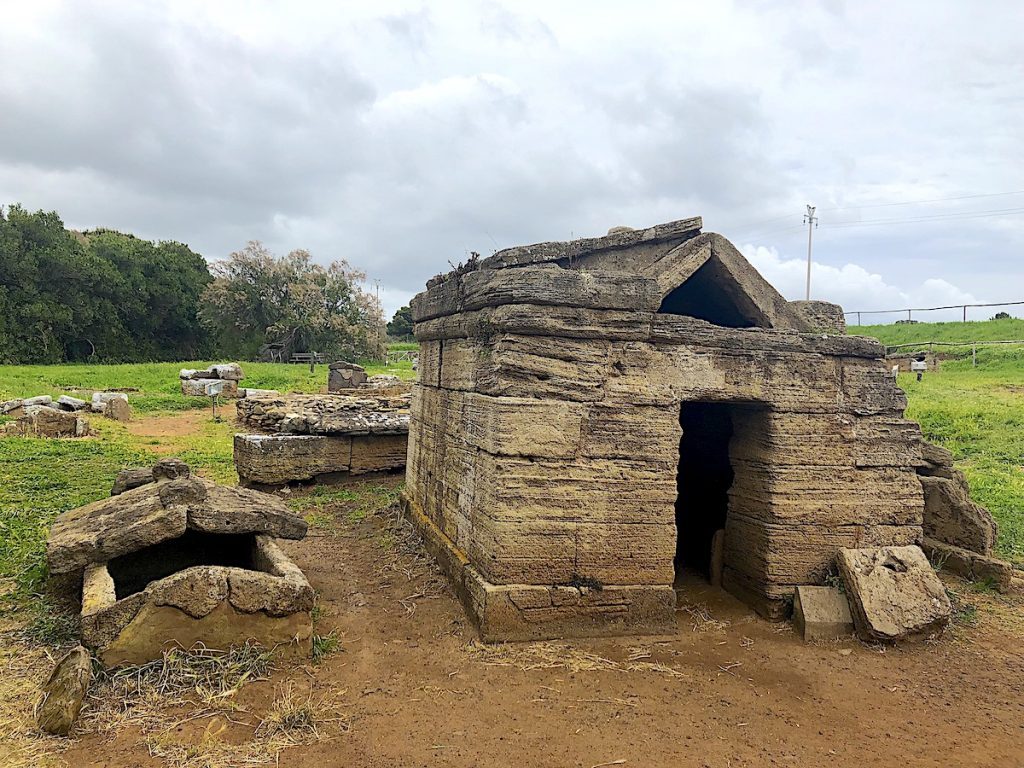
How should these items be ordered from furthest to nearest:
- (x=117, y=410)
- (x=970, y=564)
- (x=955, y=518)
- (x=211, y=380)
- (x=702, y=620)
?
(x=211, y=380)
(x=117, y=410)
(x=955, y=518)
(x=970, y=564)
(x=702, y=620)

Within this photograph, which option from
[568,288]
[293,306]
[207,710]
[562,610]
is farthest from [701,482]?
[293,306]

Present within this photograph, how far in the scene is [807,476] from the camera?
6.33 m

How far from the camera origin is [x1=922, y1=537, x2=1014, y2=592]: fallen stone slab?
23.0 feet

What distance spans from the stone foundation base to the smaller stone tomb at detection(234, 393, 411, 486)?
511 cm

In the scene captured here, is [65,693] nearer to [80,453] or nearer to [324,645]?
[324,645]

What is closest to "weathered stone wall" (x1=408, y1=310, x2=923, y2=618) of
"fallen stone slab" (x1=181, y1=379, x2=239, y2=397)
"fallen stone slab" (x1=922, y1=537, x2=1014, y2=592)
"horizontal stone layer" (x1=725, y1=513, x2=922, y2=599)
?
"horizontal stone layer" (x1=725, y1=513, x2=922, y2=599)

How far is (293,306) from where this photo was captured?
122 ft

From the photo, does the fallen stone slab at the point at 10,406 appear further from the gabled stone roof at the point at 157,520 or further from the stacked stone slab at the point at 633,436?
the stacked stone slab at the point at 633,436

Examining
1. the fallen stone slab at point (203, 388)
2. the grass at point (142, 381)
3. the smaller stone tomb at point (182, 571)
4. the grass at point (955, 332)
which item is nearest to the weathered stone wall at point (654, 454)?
the smaller stone tomb at point (182, 571)

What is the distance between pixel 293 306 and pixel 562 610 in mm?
34475

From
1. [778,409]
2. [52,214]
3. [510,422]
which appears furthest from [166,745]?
[52,214]

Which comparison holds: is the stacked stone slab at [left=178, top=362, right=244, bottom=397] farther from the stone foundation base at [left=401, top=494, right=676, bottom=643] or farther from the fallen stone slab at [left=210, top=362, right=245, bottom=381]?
the stone foundation base at [left=401, top=494, right=676, bottom=643]

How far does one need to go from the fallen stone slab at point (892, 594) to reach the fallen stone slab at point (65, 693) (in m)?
5.78

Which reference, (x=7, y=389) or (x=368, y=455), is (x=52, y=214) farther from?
(x=368, y=455)
